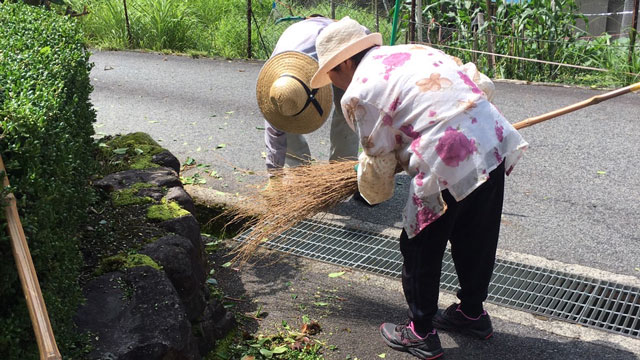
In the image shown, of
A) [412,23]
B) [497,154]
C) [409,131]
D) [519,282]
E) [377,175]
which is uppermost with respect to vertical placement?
[409,131]

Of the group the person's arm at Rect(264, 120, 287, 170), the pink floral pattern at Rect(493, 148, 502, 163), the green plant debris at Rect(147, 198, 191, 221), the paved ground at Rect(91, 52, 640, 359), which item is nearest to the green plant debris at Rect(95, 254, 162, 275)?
the green plant debris at Rect(147, 198, 191, 221)

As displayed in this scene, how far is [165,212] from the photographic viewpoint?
Result: 3.88 m

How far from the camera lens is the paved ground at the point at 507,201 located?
3.67 m

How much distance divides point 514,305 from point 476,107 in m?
1.46

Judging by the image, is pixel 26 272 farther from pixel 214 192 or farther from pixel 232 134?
pixel 232 134

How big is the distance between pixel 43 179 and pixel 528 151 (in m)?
4.99

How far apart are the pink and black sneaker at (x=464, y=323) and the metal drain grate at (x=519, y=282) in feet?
1.28

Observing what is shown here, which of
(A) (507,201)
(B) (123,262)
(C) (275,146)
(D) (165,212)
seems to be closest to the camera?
(B) (123,262)

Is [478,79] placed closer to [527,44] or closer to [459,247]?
[459,247]

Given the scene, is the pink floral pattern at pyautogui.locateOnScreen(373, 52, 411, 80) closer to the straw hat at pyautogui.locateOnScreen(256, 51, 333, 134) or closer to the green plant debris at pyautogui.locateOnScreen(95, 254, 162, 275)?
the straw hat at pyautogui.locateOnScreen(256, 51, 333, 134)

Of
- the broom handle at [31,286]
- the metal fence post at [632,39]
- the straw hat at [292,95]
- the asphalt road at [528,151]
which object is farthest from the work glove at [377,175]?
the metal fence post at [632,39]

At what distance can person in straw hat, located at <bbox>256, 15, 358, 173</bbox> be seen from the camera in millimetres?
4414

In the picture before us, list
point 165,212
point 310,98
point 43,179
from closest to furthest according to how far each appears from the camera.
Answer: point 43,179
point 165,212
point 310,98

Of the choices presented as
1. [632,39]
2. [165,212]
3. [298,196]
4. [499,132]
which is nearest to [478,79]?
[499,132]
